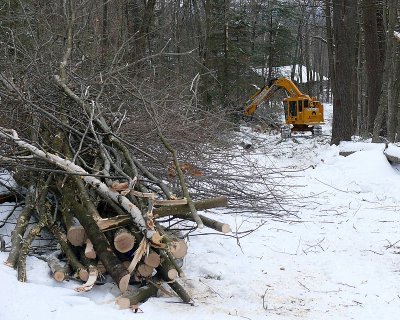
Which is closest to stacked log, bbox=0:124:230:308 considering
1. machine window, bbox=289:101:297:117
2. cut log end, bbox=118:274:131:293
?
cut log end, bbox=118:274:131:293

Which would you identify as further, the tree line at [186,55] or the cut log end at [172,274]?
the tree line at [186,55]

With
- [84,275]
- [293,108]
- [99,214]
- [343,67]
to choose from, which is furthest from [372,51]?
[84,275]

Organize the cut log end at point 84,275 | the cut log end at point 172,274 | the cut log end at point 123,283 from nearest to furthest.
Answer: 1. the cut log end at point 123,283
2. the cut log end at point 172,274
3. the cut log end at point 84,275

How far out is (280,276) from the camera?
4.66 m

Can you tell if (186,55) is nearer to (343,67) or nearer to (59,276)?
(343,67)

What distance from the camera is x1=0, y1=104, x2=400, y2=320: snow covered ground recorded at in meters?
3.69

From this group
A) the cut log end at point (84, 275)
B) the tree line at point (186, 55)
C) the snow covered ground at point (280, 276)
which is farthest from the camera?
the tree line at point (186, 55)

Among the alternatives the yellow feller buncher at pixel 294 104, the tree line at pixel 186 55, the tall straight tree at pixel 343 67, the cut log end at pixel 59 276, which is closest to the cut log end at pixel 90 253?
the cut log end at pixel 59 276

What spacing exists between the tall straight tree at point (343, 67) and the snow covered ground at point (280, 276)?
602cm

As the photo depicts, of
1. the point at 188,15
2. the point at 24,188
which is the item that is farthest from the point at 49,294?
the point at 188,15

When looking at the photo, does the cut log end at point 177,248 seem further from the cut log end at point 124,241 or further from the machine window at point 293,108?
the machine window at point 293,108

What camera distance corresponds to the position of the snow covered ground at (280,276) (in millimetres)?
3693

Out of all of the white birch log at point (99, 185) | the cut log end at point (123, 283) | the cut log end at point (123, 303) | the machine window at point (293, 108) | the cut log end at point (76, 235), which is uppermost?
the machine window at point (293, 108)

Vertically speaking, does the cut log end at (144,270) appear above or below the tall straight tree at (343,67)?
below
